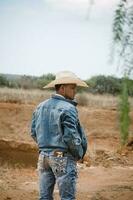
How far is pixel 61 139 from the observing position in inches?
207

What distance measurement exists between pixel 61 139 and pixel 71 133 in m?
0.16

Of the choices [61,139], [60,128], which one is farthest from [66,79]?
[61,139]

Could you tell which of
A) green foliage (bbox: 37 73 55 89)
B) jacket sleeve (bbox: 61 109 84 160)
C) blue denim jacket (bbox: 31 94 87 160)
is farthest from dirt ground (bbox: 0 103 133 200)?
green foliage (bbox: 37 73 55 89)

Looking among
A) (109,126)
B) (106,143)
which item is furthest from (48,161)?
(109,126)

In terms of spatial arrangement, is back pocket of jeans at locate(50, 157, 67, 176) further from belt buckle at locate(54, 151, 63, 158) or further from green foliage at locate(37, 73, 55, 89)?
green foliage at locate(37, 73, 55, 89)

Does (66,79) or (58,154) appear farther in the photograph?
(66,79)

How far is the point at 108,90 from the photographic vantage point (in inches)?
1578

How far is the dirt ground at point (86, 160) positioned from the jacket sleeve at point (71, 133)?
10.8 feet

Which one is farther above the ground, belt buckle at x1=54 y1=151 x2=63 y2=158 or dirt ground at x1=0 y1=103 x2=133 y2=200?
belt buckle at x1=54 y1=151 x2=63 y2=158

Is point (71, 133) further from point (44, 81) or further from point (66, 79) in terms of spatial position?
point (44, 81)

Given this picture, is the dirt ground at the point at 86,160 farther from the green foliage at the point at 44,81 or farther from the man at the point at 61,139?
the green foliage at the point at 44,81

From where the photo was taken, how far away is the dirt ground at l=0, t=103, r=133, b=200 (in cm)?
924

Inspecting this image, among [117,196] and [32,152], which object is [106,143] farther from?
[117,196]

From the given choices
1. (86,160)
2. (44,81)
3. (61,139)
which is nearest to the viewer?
(61,139)
